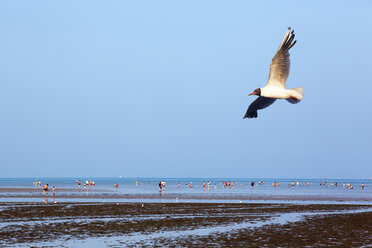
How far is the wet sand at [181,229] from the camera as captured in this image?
28000 millimetres

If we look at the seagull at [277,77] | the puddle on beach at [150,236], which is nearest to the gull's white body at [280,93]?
the seagull at [277,77]

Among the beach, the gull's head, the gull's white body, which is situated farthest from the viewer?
the beach

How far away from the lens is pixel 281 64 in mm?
15805

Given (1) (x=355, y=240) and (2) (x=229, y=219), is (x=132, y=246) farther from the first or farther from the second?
(2) (x=229, y=219)

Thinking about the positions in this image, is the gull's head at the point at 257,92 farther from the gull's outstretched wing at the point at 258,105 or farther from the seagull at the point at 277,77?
the gull's outstretched wing at the point at 258,105

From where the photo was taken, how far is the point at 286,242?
28.2m

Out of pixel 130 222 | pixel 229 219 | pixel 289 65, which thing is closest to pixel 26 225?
pixel 130 222

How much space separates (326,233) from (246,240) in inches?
241

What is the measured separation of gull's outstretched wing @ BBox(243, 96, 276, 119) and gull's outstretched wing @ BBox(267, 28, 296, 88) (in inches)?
20.4

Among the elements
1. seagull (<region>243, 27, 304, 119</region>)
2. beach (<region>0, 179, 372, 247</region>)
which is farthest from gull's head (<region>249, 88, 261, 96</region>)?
beach (<region>0, 179, 372, 247</region>)

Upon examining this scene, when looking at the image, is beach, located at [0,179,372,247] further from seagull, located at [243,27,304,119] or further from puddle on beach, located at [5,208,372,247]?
seagull, located at [243,27,304,119]

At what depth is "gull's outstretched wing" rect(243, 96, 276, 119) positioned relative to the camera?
1577 centimetres

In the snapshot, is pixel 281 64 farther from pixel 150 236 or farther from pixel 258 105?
pixel 150 236

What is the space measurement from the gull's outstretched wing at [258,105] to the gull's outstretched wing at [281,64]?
0.52 m
